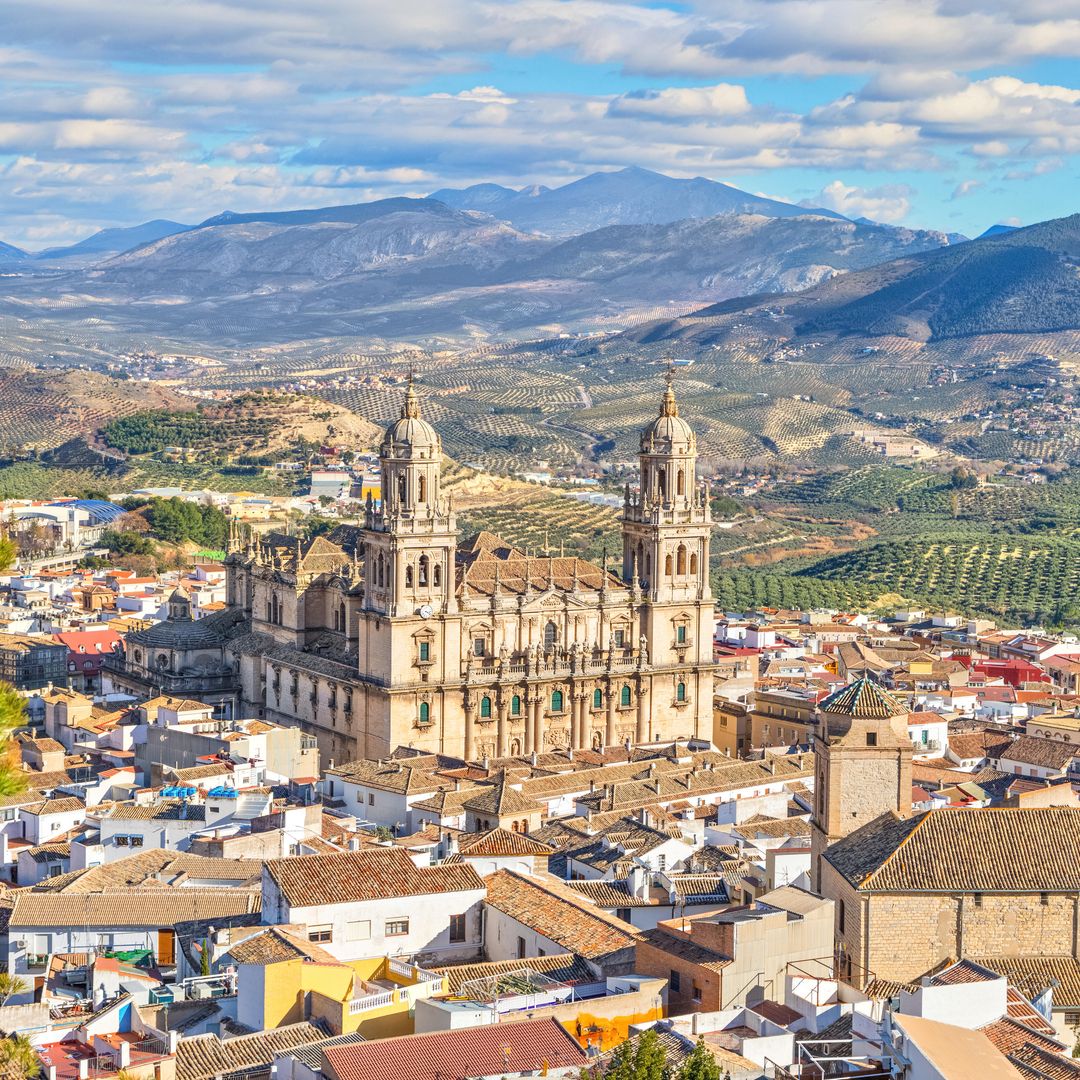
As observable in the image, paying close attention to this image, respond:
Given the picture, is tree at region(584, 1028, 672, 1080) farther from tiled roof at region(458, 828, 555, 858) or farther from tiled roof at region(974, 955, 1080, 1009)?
tiled roof at region(458, 828, 555, 858)

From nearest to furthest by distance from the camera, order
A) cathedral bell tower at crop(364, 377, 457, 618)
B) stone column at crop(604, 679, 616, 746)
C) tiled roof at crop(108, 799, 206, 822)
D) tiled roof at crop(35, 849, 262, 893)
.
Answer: tiled roof at crop(35, 849, 262, 893) < tiled roof at crop(108, 799, 206, 822) < cathedral bell tower at crop(364, 377, 457, 618) < stone column at crop(604, 679, 616, 746)

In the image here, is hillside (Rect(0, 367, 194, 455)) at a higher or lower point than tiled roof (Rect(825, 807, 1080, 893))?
lower

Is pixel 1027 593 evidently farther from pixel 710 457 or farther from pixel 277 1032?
pixel 277 1032

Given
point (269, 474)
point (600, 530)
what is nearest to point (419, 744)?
point (600, 530)

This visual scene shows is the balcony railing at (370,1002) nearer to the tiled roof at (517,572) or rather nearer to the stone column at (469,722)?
the stone column at (469,722)

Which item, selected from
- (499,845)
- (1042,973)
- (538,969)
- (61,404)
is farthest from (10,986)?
(61,404)

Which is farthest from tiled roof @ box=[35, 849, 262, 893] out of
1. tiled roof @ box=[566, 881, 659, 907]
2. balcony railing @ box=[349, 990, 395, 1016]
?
balcony railing @ box=[349, 990, 395, 1016]
